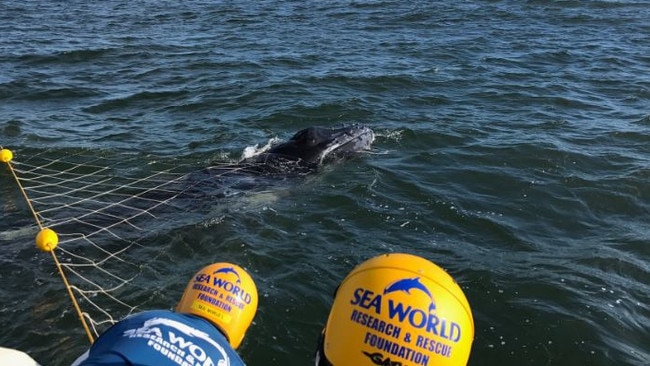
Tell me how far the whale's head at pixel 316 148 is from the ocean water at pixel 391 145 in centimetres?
33

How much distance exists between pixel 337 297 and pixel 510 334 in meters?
3.68

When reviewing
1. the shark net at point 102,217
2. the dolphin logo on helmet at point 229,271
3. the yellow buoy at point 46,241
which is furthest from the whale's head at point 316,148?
the dolphin logo on helmet at point 229,271

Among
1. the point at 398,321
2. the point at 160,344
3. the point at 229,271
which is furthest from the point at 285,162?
the point at 160,344

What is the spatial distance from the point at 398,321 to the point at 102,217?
7.04 m

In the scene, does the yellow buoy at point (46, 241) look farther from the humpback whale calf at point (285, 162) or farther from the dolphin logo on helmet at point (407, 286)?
the humpback whale calf at point (285, 162)

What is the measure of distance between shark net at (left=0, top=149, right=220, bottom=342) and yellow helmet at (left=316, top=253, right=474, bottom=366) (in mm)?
3712

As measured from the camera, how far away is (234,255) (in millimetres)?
8094

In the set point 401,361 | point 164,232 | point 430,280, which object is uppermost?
point 430,280

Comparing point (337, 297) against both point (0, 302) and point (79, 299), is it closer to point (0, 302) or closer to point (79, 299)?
point (79, 299)

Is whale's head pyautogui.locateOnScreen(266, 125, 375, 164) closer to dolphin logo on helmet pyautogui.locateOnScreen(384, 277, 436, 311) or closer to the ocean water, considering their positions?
the ocean water

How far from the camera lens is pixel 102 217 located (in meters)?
9.12

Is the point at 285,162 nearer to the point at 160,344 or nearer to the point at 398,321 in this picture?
the point at 398,321

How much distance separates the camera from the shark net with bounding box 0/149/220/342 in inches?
281

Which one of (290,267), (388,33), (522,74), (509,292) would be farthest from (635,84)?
(290,267)
